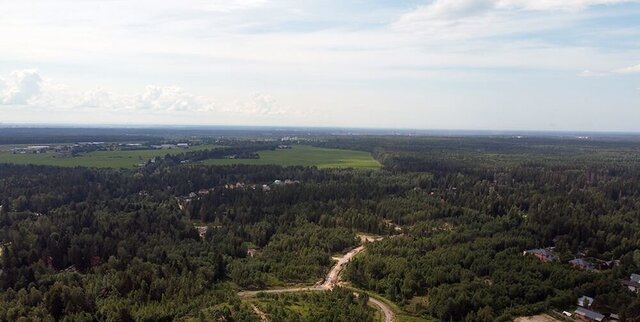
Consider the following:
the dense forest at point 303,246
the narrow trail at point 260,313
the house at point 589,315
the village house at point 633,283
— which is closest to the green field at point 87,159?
the dense forest at point 303,246

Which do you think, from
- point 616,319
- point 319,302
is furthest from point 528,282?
point 319,302

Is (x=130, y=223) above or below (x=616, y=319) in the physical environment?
above

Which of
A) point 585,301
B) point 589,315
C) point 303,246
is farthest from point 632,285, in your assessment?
point 303,246

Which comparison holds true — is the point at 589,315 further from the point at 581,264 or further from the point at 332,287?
the point at 332,287

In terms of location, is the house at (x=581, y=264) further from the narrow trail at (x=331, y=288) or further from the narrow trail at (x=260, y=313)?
the narrow trail at (x=260, y=313)

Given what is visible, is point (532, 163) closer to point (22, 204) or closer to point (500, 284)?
point (500, 284)

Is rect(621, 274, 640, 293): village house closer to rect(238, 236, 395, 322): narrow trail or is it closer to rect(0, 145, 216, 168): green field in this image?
rect(238, 236, 395, 322): narrow trail
